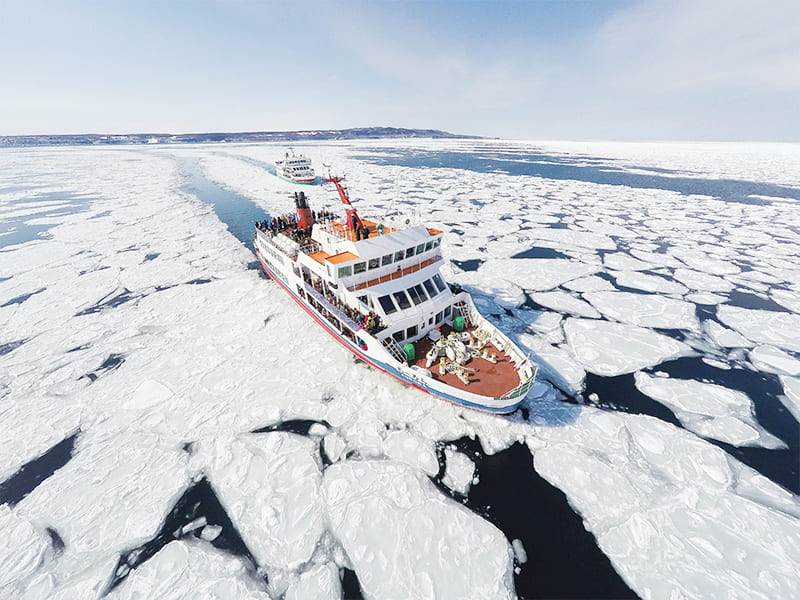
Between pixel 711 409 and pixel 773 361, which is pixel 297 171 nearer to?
pixel 711 409

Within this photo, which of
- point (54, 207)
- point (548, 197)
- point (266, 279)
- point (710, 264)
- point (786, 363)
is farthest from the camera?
point (548, 197)

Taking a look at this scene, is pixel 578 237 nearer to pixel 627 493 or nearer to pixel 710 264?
pixel 710 264

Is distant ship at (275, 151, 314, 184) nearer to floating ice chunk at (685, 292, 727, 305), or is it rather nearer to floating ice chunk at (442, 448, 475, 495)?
floating ice chunk at (685, 292, 727, 305)

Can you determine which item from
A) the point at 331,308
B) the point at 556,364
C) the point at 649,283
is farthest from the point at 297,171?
the point at 556,364

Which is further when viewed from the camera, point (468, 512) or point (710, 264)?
point (710, 264)

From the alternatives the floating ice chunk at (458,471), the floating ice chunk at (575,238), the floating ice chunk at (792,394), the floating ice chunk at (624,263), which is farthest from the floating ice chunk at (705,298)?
the floating ice chunk at (458,471)

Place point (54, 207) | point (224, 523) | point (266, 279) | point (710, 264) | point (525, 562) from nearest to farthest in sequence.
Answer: point (525, 562) < point (224, 523) < point (266, 279) < point (710, 264) < point (54, 207)

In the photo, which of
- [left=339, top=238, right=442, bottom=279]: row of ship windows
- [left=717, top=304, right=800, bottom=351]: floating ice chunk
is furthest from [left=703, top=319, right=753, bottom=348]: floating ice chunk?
[left=339, top=238, right=442, bottom=279]: row of ship windows

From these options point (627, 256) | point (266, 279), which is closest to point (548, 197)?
point (627, 256)
